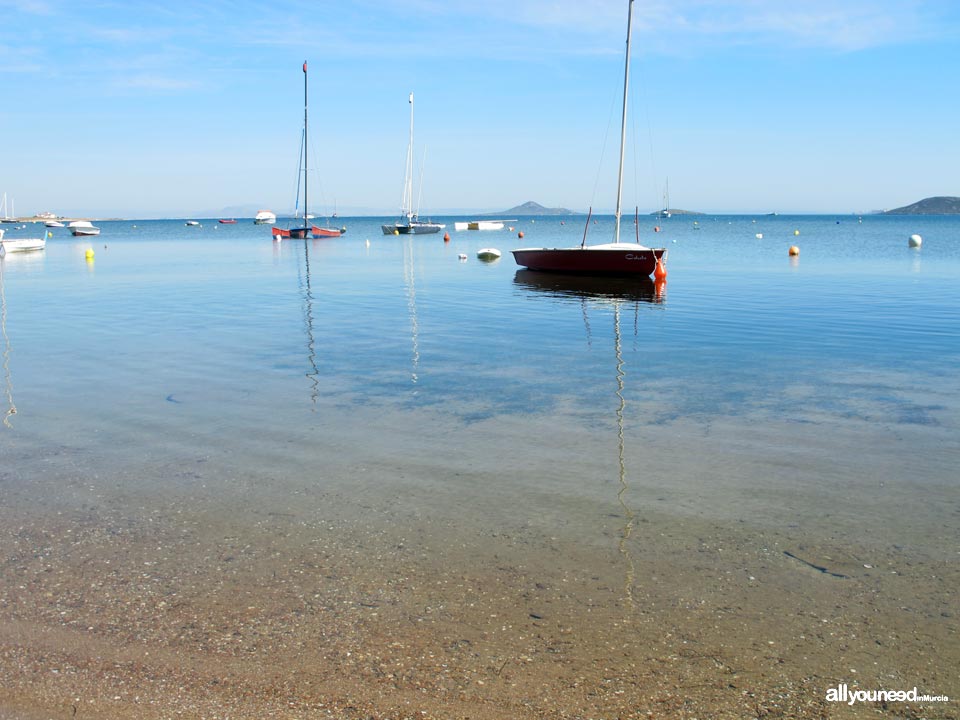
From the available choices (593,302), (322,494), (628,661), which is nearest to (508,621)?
(628,661)

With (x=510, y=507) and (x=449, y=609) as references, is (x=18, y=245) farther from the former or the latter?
(x=449, y=609)

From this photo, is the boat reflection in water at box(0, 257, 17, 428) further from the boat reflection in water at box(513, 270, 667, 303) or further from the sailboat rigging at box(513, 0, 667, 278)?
the sailboat rigging at box(513, 0, 667, 278)

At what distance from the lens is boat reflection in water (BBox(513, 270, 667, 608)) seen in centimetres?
658

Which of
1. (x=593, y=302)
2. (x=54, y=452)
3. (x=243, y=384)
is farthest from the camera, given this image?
(x=593, y=302)

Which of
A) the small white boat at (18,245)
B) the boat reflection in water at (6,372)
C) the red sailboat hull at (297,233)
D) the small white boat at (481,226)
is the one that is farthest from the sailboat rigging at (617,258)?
the small white boat at (481,226)

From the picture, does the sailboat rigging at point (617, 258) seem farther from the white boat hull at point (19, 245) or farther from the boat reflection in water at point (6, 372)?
the white boat hull at point (19, 245)

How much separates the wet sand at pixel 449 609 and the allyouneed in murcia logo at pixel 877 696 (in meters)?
0.05

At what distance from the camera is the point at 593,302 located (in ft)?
85.6

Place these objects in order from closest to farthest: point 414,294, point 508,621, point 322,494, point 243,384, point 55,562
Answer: point 508,621 → point 55,562 → point 322,494 → point 243,384 → point 414,294

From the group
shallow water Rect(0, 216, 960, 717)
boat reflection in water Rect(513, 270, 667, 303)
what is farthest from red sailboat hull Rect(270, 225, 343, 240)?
shallow water Rect(0, 216, 960, 717)

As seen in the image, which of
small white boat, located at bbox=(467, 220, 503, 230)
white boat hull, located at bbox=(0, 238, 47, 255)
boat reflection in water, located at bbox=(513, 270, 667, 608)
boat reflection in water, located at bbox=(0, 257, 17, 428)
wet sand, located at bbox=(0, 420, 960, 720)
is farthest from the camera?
small white boat, located at bbox=(467, 220, 503, 230)

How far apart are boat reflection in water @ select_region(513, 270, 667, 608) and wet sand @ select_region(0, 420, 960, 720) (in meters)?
0.07

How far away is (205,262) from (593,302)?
35.4 meters

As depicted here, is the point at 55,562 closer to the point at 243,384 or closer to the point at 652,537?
the point at 652,537
